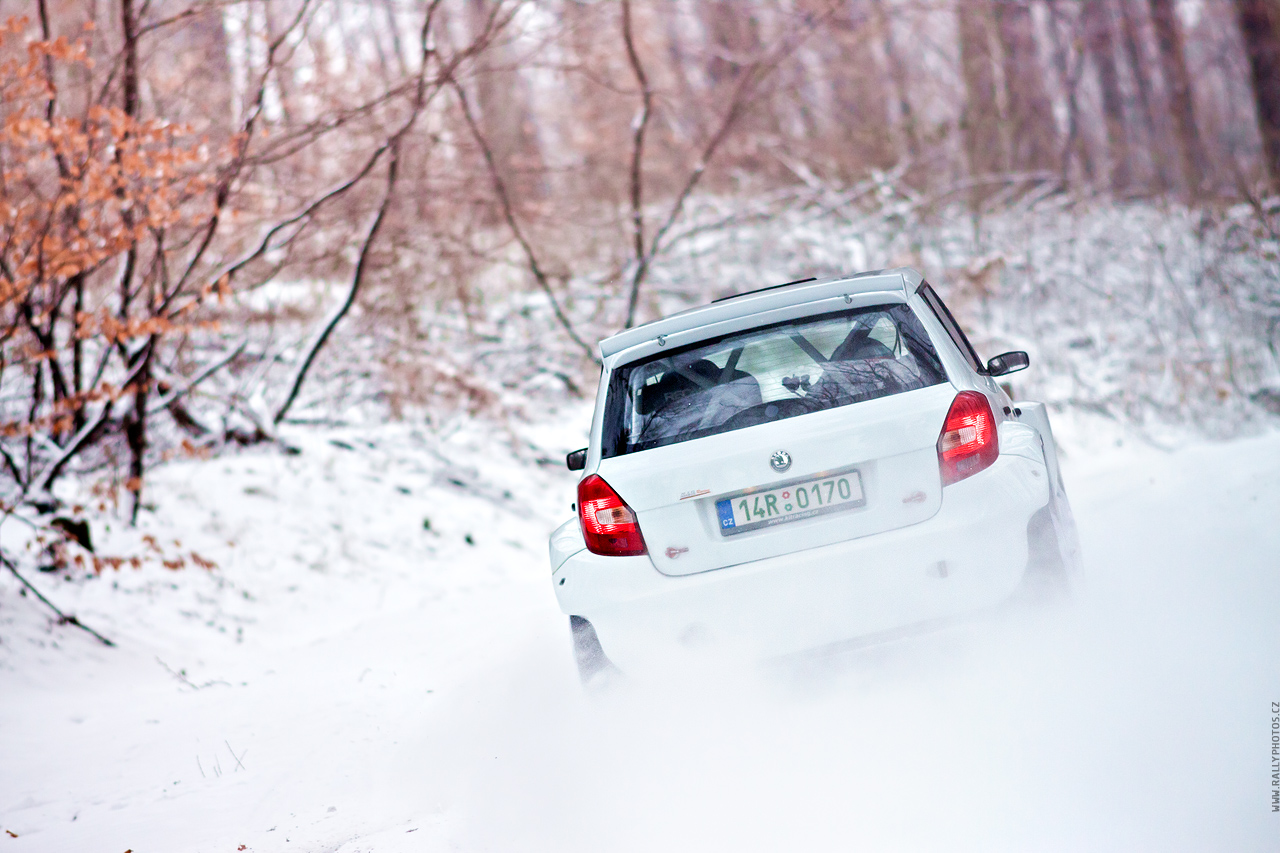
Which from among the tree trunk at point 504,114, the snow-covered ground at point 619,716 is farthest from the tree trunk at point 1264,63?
the tree trunk at point 504,114

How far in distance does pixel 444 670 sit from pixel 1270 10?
16.9 metres

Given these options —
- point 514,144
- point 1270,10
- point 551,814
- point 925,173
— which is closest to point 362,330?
point 514,144

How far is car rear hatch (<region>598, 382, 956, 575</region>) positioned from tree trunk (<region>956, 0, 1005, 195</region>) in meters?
13.1

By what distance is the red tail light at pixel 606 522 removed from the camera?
4.00 metres

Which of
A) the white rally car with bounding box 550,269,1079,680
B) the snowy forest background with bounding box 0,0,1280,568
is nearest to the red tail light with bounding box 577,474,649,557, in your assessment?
the white rally car with bounding box 550,269,1079,680

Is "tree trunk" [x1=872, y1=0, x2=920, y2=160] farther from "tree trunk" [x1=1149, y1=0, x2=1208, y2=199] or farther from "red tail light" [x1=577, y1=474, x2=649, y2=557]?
"red tail light" [x1=577, y1=474, x2=649, y2=557]

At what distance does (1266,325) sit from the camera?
11688 millimetres

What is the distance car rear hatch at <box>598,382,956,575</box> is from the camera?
3.78 metres

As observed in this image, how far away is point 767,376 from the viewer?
4164 mm

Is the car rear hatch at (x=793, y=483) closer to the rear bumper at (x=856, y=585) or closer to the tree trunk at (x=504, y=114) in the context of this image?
the rear bumper at (x=856, y=585)

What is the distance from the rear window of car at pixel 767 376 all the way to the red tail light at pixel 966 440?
0.14 meters

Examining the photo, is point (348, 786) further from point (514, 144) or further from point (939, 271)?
point (514, 144)

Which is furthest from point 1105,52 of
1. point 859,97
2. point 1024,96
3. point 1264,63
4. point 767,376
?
point 767,376

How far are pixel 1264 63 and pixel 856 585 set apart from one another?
17889mm
